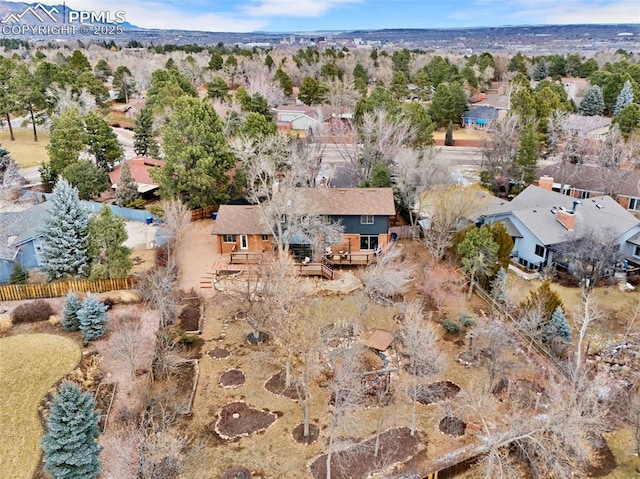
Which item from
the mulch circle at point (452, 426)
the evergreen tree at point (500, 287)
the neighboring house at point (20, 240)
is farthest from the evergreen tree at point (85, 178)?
the mulch circle at point (452, 426)

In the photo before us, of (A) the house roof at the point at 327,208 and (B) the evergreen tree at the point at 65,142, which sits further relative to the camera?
(B) the evergreen tree at the point at 65,142

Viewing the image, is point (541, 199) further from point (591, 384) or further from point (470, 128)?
point (470, 128)

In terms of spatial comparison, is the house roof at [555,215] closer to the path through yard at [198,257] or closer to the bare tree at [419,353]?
the bare tree at [419,353]

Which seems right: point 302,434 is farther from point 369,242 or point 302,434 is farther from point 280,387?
point 369,242

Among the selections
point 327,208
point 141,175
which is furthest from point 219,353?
point 141,175

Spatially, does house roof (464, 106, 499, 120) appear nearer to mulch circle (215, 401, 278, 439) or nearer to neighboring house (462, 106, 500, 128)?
neighboring house (462, 106, 500, 128)

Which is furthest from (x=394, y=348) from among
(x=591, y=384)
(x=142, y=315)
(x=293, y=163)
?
(x=293, y=163)

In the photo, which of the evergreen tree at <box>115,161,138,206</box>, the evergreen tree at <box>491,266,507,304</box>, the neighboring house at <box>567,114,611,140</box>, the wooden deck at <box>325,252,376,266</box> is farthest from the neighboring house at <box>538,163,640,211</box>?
the evergreen tree at <box>115,161,138,206</box>
